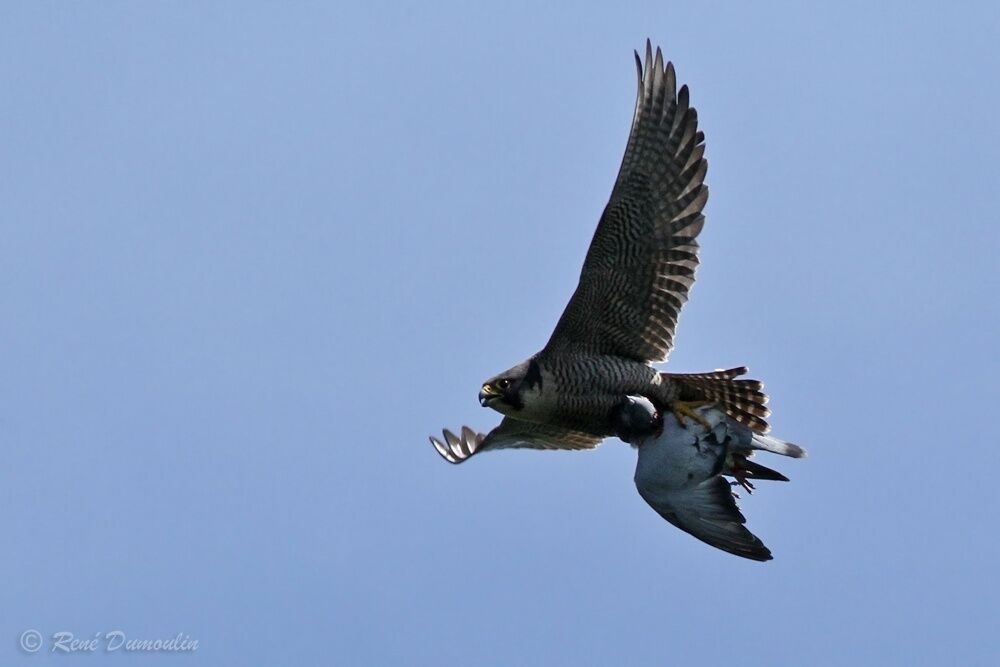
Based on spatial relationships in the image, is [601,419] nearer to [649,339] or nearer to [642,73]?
[649,339]

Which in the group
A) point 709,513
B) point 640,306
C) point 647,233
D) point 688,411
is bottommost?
point 709,513

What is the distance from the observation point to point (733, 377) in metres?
12.2

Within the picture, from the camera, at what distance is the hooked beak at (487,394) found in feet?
39.2

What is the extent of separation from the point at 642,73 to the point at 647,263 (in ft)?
6.06

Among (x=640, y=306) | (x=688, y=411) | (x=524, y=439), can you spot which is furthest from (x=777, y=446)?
(x=524, y=439)

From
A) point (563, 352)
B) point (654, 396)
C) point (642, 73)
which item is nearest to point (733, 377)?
point (654, 396)

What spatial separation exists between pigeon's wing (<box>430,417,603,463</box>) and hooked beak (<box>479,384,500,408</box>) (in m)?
1.45

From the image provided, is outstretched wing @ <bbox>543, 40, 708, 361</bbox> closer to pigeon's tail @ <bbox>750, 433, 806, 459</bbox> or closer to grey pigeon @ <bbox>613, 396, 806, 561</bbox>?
grey pigeon @ <bbox>613, 396, 806, 561</bbox>

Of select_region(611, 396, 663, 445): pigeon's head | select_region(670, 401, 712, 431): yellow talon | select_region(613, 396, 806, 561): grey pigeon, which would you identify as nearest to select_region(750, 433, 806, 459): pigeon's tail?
select_region(613, 396, 806, 561): grey pigeon

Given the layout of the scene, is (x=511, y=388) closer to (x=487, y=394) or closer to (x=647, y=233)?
(x=487, y=394)

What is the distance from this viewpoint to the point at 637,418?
11.7 m

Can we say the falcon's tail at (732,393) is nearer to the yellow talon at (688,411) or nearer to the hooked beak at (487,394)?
the yellow talon at (688,411)

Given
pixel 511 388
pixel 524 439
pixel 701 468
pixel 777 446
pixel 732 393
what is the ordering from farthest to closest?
pixel 524 439 < pixel 732 393 < pixel 511 388 < pixel 777 446 < pixel 701 468

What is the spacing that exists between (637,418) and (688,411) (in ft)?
1.80
